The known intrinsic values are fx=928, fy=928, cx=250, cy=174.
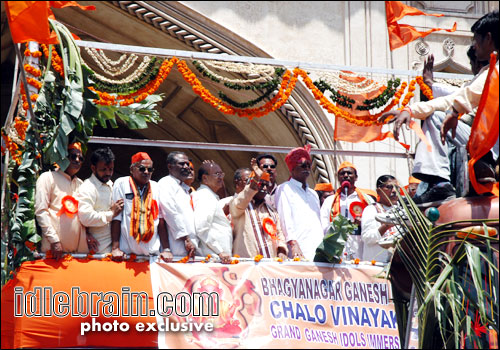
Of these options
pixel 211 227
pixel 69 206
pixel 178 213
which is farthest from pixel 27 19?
pixel 211 227

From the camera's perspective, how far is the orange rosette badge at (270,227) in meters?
7.70

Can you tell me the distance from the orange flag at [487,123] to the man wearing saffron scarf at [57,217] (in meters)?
3.35

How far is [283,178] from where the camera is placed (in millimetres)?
11945

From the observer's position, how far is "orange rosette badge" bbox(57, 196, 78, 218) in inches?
284

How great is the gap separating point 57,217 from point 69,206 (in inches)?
4.9

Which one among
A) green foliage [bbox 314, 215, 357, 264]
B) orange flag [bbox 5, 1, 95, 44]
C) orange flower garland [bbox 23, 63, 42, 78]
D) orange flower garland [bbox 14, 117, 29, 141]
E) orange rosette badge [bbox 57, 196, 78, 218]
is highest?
orange flower garland [bbox 23, 63, 42, 78]

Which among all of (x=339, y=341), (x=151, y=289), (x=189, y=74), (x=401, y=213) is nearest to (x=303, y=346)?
(x=339, y=341)

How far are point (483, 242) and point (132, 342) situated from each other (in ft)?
9.84

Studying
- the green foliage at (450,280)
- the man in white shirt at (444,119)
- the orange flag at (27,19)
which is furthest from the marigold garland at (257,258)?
the orange flag at (27,19)

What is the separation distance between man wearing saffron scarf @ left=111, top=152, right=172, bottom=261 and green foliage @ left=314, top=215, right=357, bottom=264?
121 cm

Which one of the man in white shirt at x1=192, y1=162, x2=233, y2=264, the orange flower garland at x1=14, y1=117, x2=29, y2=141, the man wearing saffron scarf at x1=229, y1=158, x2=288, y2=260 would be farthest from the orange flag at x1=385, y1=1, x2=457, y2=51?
the orange flower garland at x1=14, y1=117, x2=29, y2=141

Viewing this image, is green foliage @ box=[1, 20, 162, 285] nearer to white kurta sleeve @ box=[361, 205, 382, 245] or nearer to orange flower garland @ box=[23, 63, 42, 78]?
orange flower garland @ box=[23, 63, 42, 78]

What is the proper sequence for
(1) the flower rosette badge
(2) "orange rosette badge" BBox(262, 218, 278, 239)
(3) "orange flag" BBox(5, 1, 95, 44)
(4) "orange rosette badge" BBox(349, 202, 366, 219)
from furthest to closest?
(4) "orange rosette badge" BBox(349, 202, 366, 219) → (2) "orange rosette badge" BBox(262, 218, 278, 239) → (1) the flower rosette badge → (3) "orange flag" BBox(5, 1, 95, 44)

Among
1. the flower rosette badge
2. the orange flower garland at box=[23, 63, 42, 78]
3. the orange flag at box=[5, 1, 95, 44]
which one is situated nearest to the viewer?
the orange flag at box=[5, 1, 95, 44]
